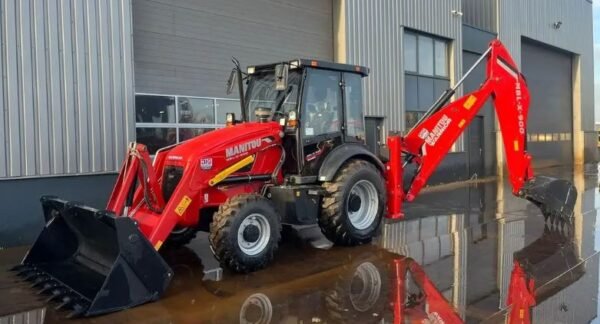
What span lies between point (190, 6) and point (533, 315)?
9.18 meters

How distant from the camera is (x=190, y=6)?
11414mm

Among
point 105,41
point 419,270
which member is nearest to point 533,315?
point 419,270

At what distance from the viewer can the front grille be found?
6.48 metres

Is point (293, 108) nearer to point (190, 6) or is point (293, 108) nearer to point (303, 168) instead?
point (303, 168)

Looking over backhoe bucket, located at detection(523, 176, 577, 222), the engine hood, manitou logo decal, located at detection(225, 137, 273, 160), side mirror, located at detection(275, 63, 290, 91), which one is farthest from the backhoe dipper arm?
side mirror, located at detection(275, 63, 290, 91)

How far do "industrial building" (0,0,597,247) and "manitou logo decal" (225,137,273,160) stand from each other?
379 centimetres

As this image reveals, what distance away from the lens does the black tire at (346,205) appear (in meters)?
7.23

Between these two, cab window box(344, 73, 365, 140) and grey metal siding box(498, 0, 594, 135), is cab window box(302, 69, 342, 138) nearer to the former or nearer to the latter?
cab window box(344, 73, 365, 140)

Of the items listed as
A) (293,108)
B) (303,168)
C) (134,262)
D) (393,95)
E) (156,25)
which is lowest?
(134,262)

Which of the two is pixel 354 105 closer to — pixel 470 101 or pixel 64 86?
pixel 470 101

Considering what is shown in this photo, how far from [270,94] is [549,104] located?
22.9 m

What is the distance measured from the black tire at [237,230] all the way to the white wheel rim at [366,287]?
44.0 inches

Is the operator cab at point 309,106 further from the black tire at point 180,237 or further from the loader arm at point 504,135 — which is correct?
the black tire at point 180,237

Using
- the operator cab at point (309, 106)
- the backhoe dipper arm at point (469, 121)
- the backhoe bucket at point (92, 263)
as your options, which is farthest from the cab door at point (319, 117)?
the backhoe bucket at point (92, 263)
